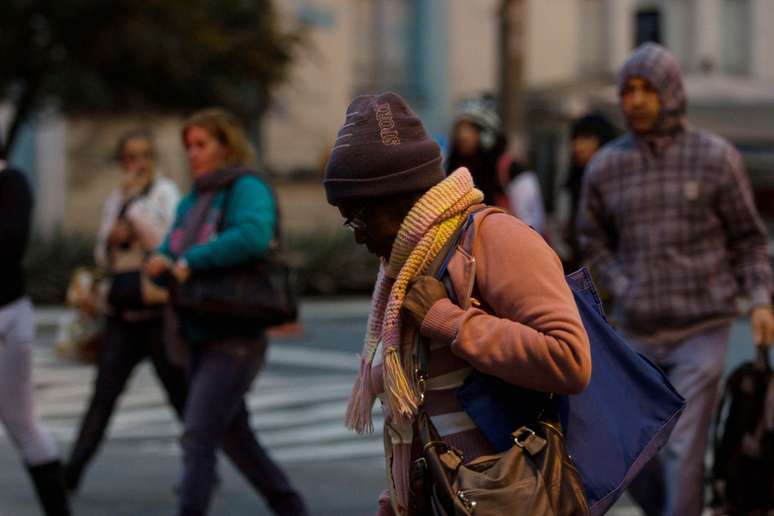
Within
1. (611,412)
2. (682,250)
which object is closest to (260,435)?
(682,250)

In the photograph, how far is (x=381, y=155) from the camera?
3.31 meters

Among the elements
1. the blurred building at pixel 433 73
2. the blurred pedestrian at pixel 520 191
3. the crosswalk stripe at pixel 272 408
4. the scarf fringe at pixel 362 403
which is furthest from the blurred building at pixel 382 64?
the scarf fringe at pixel 362 403

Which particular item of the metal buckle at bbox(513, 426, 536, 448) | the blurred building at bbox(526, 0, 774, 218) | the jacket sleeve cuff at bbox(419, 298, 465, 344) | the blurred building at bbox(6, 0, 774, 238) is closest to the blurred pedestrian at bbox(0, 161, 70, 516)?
the jacket sleeve cuff at bbox(419, 298, 465, 344)

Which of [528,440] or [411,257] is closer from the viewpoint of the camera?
[528,440]

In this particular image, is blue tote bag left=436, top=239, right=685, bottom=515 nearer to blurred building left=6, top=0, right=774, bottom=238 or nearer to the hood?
the hood

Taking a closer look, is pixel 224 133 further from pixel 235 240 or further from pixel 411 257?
pixel 411 257

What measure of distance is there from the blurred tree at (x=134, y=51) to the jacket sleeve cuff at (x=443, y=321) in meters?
15.6

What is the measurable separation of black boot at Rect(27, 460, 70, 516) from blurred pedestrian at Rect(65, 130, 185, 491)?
123 centimetres

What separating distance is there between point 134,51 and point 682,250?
45.4ft

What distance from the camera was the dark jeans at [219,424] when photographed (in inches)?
233

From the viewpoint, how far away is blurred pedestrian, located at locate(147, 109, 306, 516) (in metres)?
5.92

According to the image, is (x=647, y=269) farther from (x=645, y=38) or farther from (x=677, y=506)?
(x=645, y=38)

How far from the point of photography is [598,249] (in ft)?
19.1

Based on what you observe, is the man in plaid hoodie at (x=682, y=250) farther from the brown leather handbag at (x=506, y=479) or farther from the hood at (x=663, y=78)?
the brown leather handbag at (x=506, y=479)
